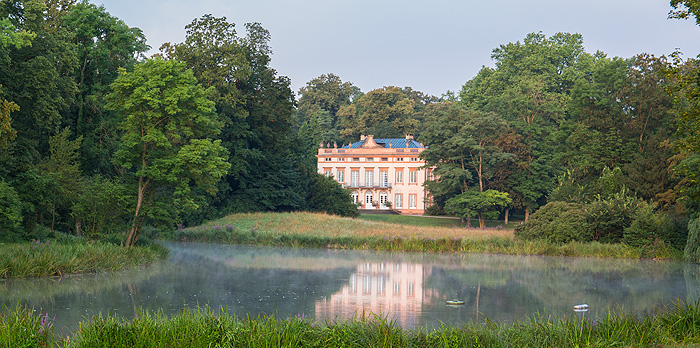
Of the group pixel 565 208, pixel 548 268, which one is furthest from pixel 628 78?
pixel 548 268

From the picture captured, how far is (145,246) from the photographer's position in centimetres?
2136

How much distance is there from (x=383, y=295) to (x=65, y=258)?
820 centimetres

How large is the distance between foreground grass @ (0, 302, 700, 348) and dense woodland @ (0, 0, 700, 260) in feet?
16.6

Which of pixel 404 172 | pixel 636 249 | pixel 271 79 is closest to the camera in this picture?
pixel 636 249

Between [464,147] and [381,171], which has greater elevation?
[464,147]

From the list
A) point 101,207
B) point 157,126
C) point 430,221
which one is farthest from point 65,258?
point 430,221

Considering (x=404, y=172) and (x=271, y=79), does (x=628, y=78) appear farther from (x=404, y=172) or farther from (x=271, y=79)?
(x=404, y=172)

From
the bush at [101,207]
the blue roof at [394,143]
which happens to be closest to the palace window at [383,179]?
the blue roof at [394,143]

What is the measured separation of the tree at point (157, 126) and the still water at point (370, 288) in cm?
273

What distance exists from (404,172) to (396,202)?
9.53 feet

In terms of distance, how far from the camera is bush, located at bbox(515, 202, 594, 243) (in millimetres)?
25922

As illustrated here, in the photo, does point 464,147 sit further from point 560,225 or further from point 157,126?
point 157,126

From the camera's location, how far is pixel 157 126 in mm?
21141

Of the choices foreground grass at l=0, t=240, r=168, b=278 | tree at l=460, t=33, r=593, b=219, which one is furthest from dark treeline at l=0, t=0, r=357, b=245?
tree at l=460, t=33, r=593, b=219
